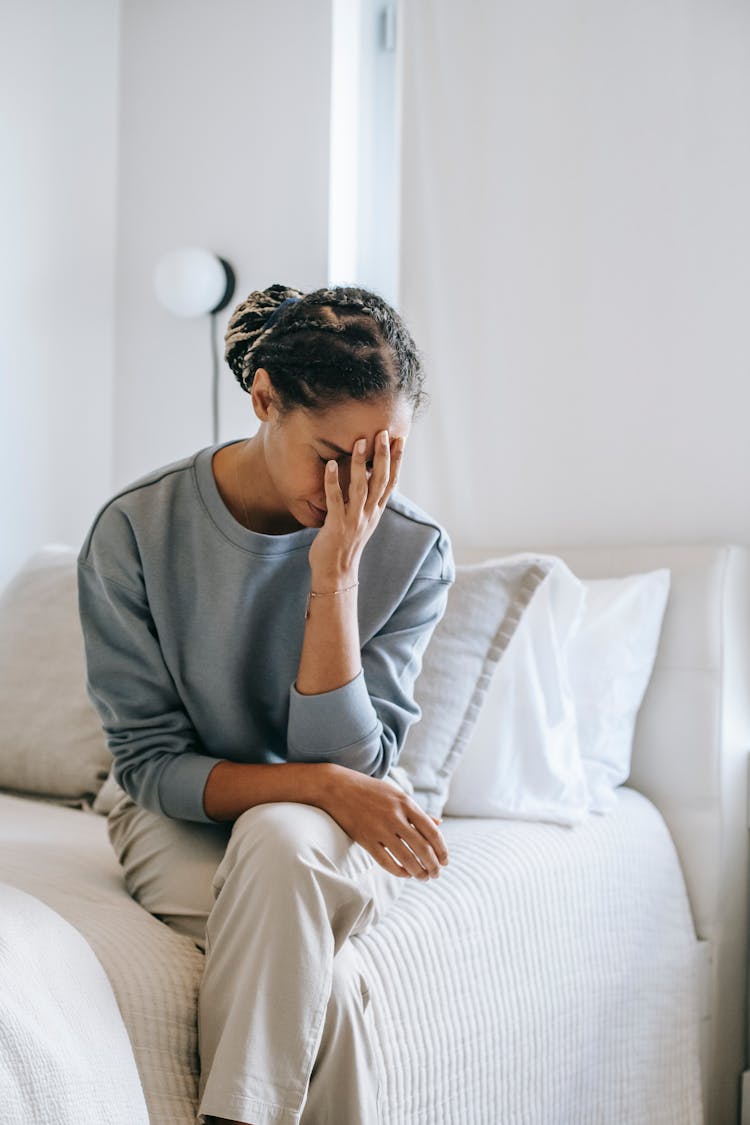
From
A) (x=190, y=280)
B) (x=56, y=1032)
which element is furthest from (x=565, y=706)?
(x=190, y=280)

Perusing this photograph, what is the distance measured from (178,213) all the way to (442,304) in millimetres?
856

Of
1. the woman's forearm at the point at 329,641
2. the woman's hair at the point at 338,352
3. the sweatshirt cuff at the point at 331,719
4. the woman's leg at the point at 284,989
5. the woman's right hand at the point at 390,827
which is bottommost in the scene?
the woman's leg at the point at 284,989

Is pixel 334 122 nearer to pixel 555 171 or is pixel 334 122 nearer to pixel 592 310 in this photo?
pixel 555 171

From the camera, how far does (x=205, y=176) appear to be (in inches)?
109

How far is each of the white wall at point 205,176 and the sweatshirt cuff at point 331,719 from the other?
4.84ft

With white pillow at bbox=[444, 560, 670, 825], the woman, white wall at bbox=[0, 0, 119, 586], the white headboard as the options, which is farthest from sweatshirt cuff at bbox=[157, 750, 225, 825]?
white wall at bbox=[0, 0, 119, 586]

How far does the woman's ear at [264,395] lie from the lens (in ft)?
4.10

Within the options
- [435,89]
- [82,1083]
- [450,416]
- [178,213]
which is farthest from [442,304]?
[82,1083]

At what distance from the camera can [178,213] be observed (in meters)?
2.83

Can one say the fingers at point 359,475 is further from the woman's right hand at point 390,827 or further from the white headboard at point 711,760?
the white headboard at point 711,760

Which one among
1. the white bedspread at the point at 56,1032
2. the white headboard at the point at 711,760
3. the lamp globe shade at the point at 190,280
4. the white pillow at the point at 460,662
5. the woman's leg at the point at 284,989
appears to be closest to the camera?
the white bedspread at the point at 56,1032

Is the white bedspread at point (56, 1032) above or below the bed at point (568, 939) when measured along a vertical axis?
above

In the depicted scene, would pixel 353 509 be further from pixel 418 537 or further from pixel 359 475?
pixel 418 537

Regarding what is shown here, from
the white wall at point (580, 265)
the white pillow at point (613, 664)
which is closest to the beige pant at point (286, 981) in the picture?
the white pillow at point (613, 664)
